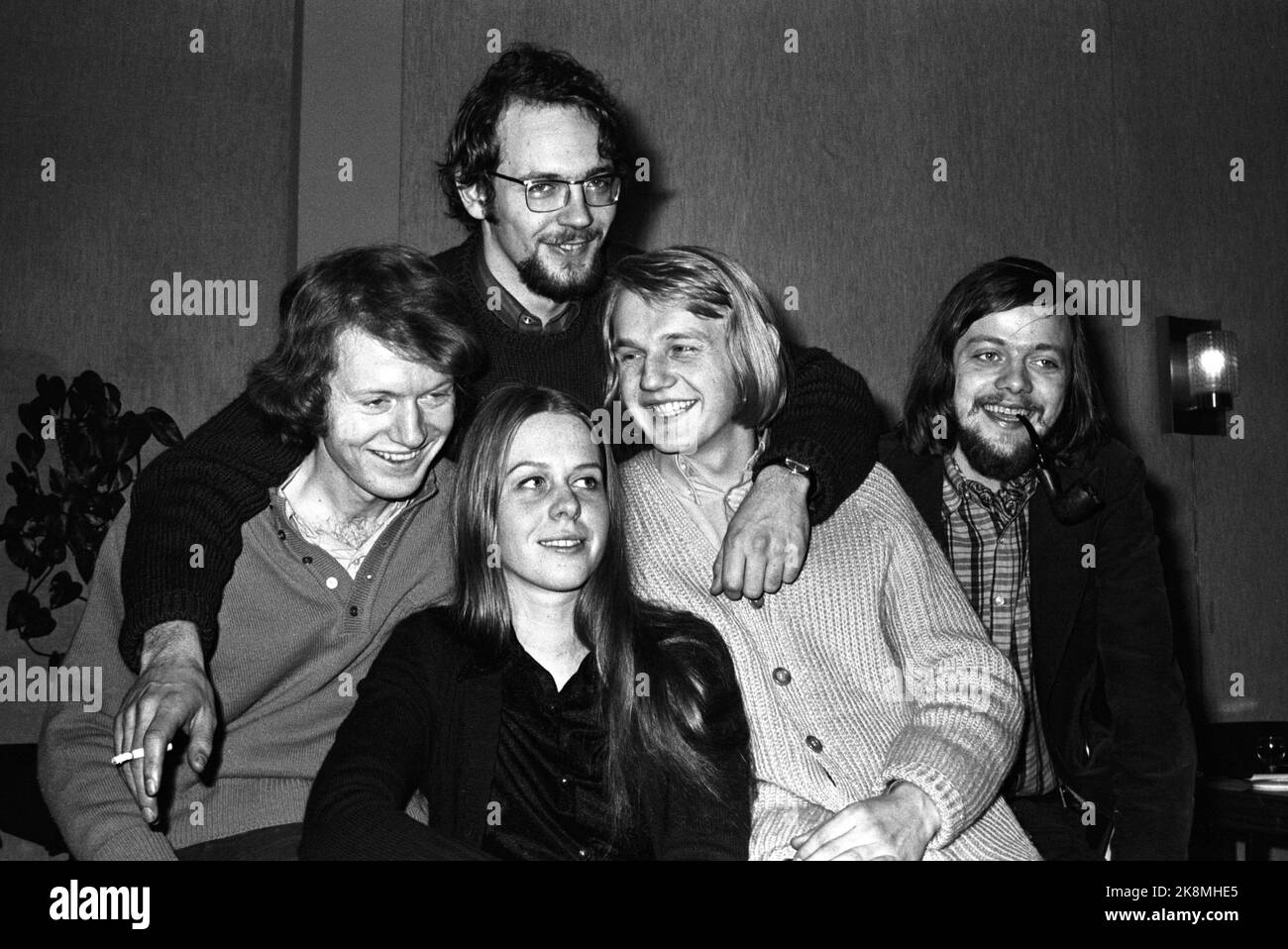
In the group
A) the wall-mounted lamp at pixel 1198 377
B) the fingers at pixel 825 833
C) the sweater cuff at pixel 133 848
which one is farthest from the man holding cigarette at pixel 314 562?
the wall-mounted lamp at pixel 1198 377

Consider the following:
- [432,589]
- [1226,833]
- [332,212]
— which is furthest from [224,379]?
[1226,833]

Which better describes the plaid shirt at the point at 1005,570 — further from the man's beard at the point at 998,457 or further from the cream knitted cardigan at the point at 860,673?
the cream knitted cardigan at the point at 860,673

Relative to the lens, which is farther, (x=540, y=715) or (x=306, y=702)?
(x=306, y=702)

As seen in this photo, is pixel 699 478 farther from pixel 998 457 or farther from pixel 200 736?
pixel 200 736

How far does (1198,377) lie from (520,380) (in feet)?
8.93

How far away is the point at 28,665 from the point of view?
10.5ft

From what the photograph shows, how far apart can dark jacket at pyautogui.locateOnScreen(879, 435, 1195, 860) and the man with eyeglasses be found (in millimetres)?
399

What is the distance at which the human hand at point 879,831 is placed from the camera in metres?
1.34

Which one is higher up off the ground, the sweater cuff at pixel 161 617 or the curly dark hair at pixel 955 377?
the curly dark hair at pixel 955 377

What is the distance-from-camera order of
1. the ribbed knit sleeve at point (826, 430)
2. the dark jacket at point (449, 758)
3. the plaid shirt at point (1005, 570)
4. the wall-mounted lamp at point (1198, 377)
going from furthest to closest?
the wall-mounted lamp at point (1198, 377) → the plaid shirt at point (1005, 570) → the ribbed knit sleeve at point (826, 430) → the dark jacket at point (449, 758)

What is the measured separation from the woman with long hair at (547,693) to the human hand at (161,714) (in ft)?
0.52
